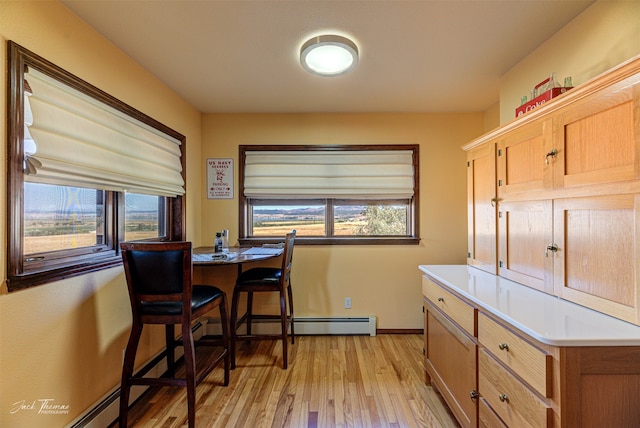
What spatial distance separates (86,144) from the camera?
157 centimetres

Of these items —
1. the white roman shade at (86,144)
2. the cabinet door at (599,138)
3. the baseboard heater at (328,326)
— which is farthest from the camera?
the baseboard heater at (328,326)

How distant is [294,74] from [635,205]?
2080 millimetres

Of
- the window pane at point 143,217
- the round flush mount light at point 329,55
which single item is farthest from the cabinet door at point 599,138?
the window pane at point 143,217

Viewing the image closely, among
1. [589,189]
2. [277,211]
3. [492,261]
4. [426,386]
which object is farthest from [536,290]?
[277,211]

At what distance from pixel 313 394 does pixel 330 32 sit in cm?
245

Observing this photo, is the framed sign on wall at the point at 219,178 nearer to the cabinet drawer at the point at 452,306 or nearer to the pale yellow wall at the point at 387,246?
the pale yellow wall at the point at 387,246

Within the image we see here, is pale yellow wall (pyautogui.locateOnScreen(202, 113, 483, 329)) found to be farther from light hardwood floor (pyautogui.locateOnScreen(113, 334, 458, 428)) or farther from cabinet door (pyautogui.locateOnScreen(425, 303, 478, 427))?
cabinet door (pyautogui.locateOnScreen(425, 303, 478, 427))

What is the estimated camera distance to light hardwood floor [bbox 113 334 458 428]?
69.4 inches

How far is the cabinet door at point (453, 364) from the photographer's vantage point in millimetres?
1439

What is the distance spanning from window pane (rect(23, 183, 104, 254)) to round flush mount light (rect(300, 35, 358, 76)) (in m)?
1.67

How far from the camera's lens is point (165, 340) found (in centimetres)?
234

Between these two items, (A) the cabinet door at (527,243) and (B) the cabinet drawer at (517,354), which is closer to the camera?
(B) the cabinet drawer at (517,354)

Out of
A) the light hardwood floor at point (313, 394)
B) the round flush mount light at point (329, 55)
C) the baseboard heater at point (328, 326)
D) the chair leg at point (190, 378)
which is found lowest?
the light hardwood floor at point (313, 394)

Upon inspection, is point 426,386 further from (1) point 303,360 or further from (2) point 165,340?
(2) point 165,340
